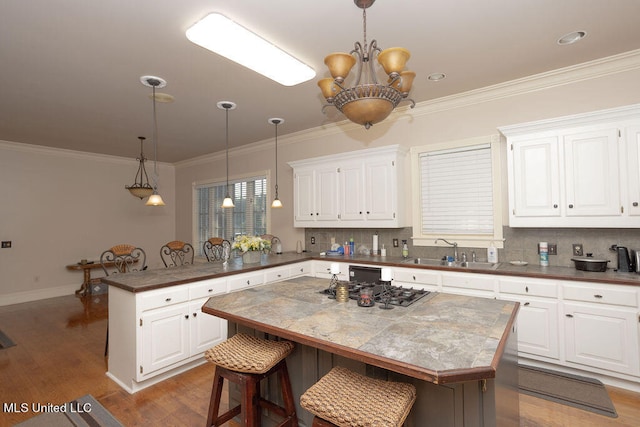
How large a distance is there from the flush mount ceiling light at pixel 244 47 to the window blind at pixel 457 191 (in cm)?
200

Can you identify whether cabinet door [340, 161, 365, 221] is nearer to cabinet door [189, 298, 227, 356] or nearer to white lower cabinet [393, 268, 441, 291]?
white lower cabinet [393, 268, 441, 291]

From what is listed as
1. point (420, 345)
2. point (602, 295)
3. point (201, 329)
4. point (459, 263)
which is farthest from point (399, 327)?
point (459, 263)

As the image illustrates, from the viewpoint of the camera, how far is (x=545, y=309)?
279 cm

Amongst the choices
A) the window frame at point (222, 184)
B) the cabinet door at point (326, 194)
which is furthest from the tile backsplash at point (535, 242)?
the window frame at point (222, 184)

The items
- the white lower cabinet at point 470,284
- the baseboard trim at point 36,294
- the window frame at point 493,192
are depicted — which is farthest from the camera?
the baseboard trim at point 36,294

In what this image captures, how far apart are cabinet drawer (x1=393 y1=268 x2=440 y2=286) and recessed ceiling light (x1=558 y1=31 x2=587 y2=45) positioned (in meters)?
2.34

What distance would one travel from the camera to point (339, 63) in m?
1.77

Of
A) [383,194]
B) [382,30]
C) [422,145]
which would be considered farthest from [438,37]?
[383,194]

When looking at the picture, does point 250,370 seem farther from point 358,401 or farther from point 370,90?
point 370,90

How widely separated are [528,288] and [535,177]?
1.09 m

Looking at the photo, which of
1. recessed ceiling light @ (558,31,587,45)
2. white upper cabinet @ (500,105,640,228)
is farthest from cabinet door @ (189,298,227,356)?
recessed ceiling light @ (558,31,587,45)

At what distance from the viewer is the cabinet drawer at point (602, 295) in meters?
2.46

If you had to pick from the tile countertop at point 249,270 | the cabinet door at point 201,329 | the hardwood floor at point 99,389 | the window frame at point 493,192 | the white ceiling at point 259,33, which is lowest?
the hardwood floor at point 99,389

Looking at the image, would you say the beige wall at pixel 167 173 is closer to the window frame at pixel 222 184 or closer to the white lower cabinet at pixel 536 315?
the window frame at pixel 222 184
